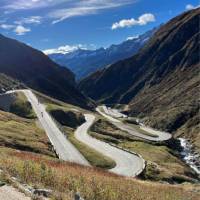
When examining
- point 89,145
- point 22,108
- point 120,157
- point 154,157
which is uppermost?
point 22,108

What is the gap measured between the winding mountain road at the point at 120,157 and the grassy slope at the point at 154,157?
2.10 metres

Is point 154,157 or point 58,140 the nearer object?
point 58,140

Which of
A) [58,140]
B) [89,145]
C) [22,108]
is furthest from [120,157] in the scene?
[22,108]

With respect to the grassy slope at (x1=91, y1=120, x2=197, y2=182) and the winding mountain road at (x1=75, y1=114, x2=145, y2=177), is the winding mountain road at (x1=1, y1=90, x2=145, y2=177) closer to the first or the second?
the winding mountain road at (x1=75, y1=114, x2=145, y2=177)

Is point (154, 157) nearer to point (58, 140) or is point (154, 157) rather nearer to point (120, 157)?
point (120, 157)

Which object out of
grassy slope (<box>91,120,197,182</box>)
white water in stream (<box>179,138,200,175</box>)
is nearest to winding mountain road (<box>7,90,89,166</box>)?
grassy slope (<box>91,120,197,182</box>)

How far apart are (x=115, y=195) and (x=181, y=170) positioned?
82994 millimetres

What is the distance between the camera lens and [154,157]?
11150 centimetres

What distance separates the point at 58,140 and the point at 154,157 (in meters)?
25.1

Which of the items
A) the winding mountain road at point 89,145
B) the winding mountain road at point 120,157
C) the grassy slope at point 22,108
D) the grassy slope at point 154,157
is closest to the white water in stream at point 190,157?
the grassy slope at point 154,157

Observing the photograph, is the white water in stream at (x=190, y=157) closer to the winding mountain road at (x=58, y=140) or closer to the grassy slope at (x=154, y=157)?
the grassy slope at (x=154, y=157)

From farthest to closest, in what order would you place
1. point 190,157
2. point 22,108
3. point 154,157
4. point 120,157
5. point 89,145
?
1. point 22,108
2. point 190,157
3. point 154,157
4. point 89,145
5. point 120,157

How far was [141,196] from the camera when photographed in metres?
18.8

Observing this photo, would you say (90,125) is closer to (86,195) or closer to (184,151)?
(184,151)
